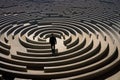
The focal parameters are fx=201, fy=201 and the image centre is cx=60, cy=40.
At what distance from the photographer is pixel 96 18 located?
31.9 m

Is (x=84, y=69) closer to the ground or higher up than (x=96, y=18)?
closer to the ground

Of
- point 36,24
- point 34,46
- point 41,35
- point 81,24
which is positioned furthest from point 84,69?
point 36,24

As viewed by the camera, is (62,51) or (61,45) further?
(61,45)

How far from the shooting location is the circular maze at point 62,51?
51.8 ft

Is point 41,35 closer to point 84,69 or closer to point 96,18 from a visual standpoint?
point 96,18

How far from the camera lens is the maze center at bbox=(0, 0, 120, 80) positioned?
15742 mm

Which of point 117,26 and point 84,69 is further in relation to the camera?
point 117,26

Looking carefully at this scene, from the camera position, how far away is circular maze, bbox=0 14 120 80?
621 inches

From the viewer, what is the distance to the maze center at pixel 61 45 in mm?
15742

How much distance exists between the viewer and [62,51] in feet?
65.1

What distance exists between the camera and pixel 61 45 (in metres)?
22.8

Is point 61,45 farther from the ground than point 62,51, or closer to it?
closer to it

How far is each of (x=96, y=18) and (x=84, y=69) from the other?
1762 cm

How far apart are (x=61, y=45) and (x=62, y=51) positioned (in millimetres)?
2952
